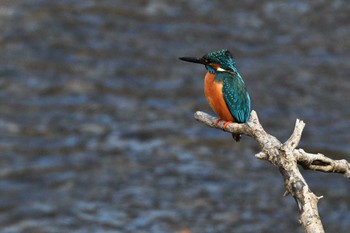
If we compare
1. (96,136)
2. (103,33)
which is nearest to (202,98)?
(96,136)

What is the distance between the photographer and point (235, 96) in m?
4.34

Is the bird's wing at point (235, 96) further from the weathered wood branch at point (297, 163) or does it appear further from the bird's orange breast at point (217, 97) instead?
the weathered wood branch at point (297, 163)

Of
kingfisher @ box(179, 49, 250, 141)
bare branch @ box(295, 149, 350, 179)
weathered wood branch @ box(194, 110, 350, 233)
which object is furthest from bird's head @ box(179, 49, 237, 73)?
bare branch @ box(295, 149, 350, 179)

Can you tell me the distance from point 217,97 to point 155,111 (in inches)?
287

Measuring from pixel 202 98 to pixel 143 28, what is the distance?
7.69ft

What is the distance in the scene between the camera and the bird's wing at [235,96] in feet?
13.9

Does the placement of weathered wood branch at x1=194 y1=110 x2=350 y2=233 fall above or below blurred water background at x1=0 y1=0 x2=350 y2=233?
below

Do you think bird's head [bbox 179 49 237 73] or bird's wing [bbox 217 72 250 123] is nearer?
bird's wing [bbox 217 72 250 123]

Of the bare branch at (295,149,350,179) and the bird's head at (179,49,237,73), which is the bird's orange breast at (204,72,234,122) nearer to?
the bird's head at (179,49,237,73)

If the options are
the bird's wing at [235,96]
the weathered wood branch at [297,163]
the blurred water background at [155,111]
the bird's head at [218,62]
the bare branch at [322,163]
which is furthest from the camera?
the blurred water background at [155,111]

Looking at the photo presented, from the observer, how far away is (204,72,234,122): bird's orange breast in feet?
14.1

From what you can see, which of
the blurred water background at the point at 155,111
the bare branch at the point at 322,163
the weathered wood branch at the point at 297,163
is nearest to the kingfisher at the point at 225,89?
the weathered wood branch at the point at 297,163

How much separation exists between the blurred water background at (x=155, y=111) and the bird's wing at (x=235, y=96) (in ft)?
17.2

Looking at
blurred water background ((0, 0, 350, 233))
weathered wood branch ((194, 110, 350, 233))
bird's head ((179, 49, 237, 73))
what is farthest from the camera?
blurred water background ((0, 0, 350, 233))
